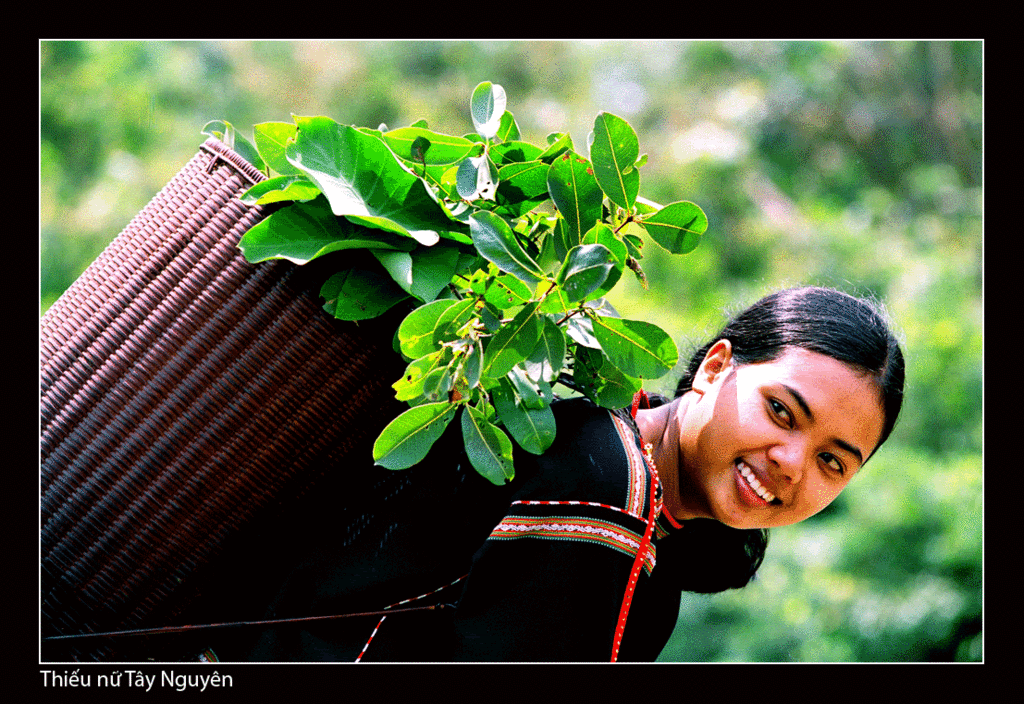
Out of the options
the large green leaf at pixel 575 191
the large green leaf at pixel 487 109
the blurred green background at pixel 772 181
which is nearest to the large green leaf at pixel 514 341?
the large green leaf at pixel 575 191

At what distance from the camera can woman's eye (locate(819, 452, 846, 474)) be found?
1.35 metres

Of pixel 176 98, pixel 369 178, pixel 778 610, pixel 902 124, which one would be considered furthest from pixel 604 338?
pixel 902 124

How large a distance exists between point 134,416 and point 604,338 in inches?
21.2

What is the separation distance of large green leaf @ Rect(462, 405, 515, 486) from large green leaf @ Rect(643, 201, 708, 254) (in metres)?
0.28

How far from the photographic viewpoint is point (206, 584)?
1.22 meters

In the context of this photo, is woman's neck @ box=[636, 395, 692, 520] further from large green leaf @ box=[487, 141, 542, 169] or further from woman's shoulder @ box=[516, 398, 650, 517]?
large green leaf @ box=[487, 141, 542, 169]

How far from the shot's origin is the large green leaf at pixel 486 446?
1134 millimetres

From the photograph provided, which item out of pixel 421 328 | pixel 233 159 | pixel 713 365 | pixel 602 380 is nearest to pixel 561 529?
pixel 602 380

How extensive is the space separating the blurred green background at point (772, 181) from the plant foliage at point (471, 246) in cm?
369

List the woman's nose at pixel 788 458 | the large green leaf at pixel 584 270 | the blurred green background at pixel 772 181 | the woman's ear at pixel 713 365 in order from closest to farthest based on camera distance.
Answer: the large green leaf at pixel 584 270, the woman's nose at pixel 788 458, the woman's ear at pixel 713 365, the blurred green background at pixel 772 181

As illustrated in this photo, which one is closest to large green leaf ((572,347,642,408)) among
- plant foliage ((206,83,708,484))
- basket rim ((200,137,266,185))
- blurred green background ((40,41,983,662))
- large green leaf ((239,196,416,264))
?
plant foliage ((206,83,708,484))

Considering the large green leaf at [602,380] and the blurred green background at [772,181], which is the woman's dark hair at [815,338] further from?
the blurred green background at [772,181]

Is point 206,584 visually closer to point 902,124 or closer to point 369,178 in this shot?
point 369,178

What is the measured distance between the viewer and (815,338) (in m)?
1.37
